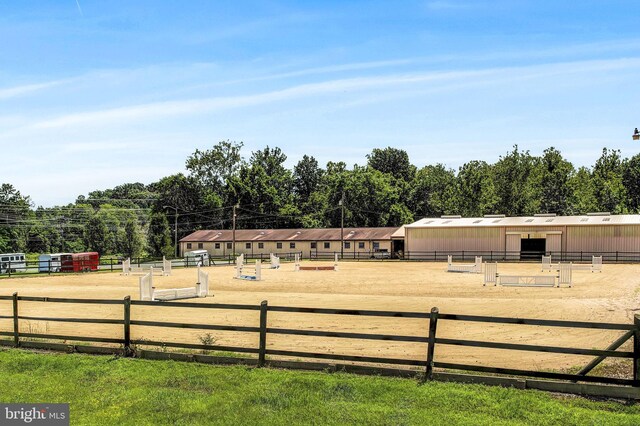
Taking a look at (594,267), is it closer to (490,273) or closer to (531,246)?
A: (490,273)

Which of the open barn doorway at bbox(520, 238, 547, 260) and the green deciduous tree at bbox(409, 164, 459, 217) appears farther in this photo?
the green deciduous tree at bbox(409, 164, 459, 217)

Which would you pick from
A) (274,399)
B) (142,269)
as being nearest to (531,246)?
(142,269)

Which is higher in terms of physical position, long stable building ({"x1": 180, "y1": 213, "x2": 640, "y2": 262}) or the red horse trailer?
long stable building ({"x1": 180, "y1": 213, "x2": 640, "y2": 262})

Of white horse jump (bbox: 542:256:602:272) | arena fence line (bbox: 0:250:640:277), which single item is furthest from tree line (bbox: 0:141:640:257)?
white horse jump (bbox: 542:256:602:272)

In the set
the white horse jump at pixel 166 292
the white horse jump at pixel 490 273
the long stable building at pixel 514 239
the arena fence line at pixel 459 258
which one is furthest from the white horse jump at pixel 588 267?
the white horse jump at pixel 166 292

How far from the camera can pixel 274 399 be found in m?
8.32

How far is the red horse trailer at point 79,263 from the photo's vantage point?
46.8 m

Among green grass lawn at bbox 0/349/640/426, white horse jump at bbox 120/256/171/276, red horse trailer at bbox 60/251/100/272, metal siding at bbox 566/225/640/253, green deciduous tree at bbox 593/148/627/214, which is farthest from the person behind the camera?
A: green deciduous tree at bbox 593/148/627/214

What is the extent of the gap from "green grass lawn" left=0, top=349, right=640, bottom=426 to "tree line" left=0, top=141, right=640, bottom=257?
75624 mm

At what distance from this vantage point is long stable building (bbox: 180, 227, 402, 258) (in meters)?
74.6

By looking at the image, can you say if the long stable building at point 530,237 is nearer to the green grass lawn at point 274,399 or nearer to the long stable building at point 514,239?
the long stable building at point 514,239

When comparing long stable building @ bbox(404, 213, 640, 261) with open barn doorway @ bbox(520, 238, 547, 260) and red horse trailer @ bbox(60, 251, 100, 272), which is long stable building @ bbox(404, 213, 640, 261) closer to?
open barn doorway @ bbox(520, 238, 547, 260)

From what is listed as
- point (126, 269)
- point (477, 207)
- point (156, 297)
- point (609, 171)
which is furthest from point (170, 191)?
point (156, 297)

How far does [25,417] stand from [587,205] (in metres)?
91.0
